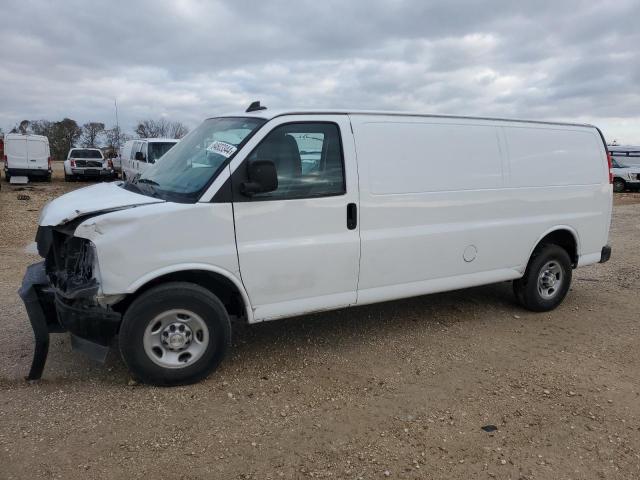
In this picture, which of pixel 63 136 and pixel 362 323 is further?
pixel 63 136

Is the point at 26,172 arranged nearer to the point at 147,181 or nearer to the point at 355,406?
the point at 147,181

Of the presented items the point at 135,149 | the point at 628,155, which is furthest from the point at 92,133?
the point at 628,155

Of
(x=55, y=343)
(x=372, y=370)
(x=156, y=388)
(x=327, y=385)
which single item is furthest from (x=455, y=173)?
(x=55, y=343)

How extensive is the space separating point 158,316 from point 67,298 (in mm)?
625

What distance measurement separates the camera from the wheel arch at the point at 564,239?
227 inches

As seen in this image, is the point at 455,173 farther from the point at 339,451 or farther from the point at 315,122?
the point at 339,451

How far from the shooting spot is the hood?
12.2ft

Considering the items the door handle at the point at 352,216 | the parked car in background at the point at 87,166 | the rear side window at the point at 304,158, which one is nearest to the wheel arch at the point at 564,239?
the door handle at the point at 352,216

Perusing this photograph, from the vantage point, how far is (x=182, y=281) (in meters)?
3.96

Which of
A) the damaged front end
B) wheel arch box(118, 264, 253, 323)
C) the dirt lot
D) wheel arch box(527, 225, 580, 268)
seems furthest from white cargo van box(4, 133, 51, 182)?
wheel arch box(527, 225, 580, 268)

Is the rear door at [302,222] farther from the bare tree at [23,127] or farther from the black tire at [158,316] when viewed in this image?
the bare tree at [23,127]

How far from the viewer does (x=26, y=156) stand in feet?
74.4

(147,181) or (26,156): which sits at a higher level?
(26,156)

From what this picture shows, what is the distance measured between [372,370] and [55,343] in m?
2.83
